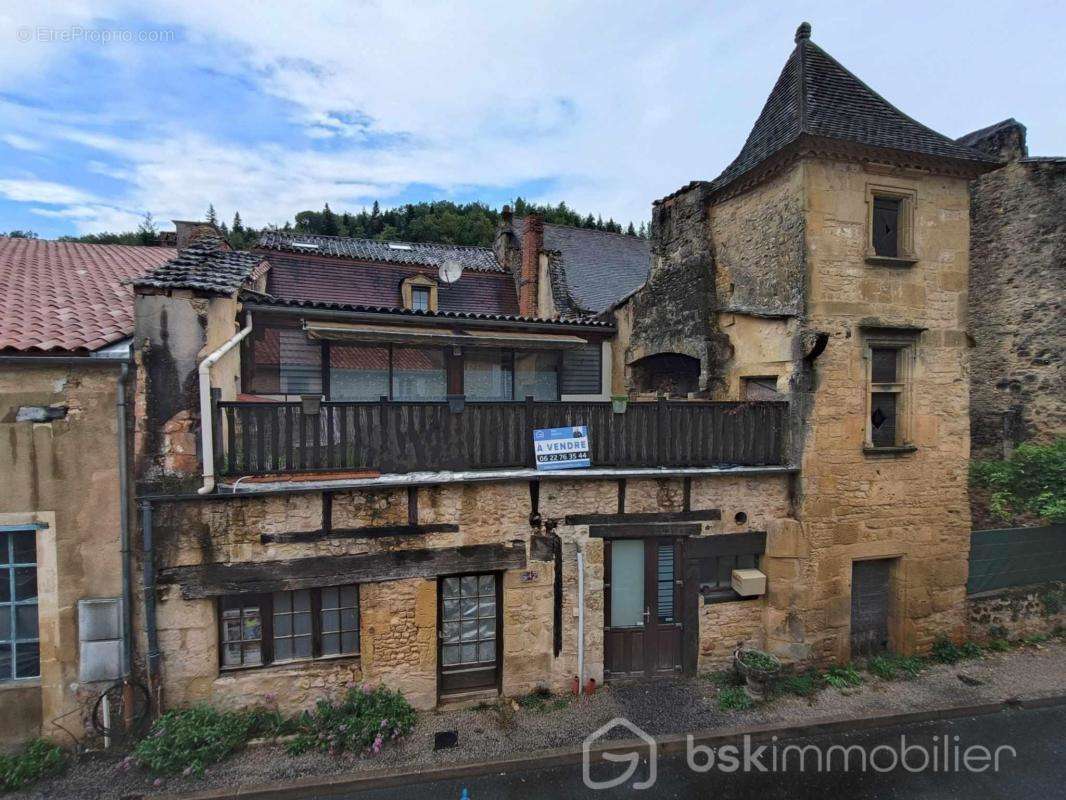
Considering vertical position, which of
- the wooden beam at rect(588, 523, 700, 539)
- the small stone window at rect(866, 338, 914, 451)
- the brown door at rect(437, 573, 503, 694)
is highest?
the small stone window at rect(866, 338, 914, 451)

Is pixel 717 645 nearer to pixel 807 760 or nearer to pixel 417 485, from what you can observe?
pixel 807 760

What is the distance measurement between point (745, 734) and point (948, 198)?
9.06 metres

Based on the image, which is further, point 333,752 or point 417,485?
point 417,485

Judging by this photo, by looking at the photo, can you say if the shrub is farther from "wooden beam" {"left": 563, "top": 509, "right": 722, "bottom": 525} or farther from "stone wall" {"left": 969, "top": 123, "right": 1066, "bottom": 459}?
"stone wall" {"left": 969, "top": 123, "right": 1066, "bottom": 459}

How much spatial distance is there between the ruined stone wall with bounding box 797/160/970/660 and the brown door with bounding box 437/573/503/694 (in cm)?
484

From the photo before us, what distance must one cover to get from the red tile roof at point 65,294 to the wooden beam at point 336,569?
3.08 meters

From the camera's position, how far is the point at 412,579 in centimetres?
666

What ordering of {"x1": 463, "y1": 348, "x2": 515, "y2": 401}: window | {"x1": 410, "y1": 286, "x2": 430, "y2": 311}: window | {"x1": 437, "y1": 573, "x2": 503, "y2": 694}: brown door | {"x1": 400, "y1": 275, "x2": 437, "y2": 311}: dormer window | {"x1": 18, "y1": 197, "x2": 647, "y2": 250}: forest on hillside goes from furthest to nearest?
{"x1": 18, "y1": 197, "x2": 647, "y2": 250}: forest on hillside → {"x1": 410, "y1": 286, "x2": 430, "y2": 311}: window → {"x1": 400, "y1": 275, "x2": 437, "y2": 311}: dormer window → {"x1": 463, "y1": 348, "x2": 515, "y2": 401}: window → {"x1": 437, "y1": 573, "x2": 503, "y2": 694}: brown door

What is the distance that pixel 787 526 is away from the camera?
771cm

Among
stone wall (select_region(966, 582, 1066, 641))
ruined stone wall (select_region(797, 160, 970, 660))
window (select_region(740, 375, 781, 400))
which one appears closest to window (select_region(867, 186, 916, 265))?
ruined stone wall (select_region(797, 160, 970, 660))

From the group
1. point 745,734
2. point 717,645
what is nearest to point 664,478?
point 717,645

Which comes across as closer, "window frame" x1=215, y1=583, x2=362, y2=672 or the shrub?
"window frame" x1=215, y1=583, x2=362, y2=672

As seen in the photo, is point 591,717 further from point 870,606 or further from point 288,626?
point 870,606

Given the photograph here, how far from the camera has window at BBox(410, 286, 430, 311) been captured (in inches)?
569
